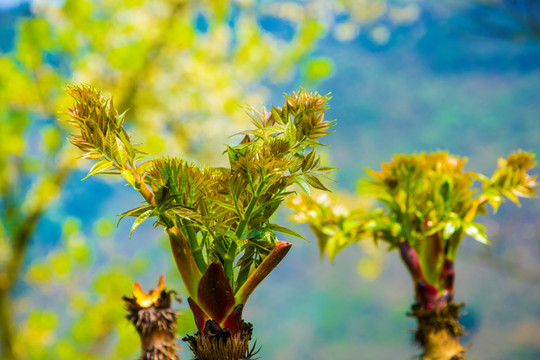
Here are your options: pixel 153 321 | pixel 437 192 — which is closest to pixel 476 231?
pixel 437 192

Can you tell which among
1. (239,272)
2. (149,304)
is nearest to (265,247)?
(239,272)

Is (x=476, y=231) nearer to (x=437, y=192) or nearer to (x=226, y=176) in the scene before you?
(x=437, y=192)

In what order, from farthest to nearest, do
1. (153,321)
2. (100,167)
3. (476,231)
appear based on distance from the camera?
(476,231), (153,321), (100,167)

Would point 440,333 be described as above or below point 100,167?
below

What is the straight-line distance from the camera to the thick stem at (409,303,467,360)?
0.74 m

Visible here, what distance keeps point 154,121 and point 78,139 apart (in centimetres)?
259

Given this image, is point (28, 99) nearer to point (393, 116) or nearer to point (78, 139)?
point (78, 139)

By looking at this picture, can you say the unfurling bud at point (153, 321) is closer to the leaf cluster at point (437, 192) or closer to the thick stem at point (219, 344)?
the thick stem at point (219, 344)

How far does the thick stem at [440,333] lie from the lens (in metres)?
0.74

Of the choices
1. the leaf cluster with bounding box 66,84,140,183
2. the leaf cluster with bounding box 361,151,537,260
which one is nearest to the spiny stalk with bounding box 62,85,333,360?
the leaf cluster with bounding box 66,84,140,183

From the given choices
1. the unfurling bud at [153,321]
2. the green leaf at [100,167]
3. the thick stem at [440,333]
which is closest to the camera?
the green leaf at [100,167]

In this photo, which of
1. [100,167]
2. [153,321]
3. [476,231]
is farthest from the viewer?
[476,231]

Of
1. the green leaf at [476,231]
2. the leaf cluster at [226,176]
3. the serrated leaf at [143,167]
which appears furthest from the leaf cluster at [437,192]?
the serrated leaf at [143,167]

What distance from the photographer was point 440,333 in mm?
750
